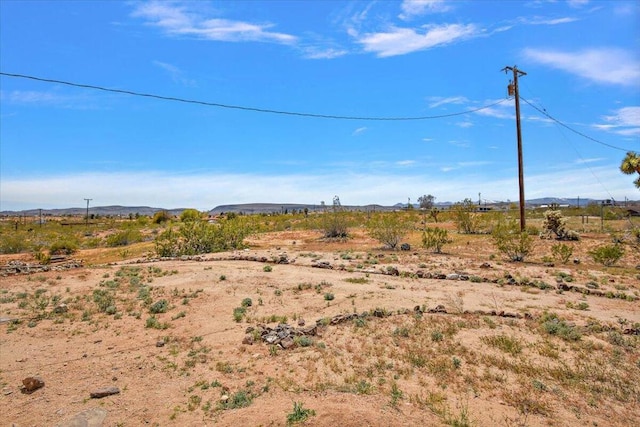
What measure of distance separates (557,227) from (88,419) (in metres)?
25.0

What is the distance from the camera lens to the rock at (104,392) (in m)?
6.72

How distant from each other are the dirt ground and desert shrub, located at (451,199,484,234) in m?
14.7

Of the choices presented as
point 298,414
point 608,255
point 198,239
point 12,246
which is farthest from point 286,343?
point 12,246

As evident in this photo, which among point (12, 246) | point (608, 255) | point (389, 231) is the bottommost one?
point (12, 246)

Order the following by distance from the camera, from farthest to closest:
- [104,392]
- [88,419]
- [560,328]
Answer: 1. [560,328]
2. [104,392]
3. [88,419]

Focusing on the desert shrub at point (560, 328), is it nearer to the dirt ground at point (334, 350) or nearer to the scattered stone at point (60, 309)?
the dirt ground at point (334, 350)

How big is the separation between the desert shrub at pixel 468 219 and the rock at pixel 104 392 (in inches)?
1061

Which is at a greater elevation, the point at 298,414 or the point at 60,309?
the point at 60,309

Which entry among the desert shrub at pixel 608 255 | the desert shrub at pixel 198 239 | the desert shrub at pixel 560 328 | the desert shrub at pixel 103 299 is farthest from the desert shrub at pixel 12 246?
the desert shrub at pixel 608 255

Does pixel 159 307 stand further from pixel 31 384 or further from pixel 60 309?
pixel 31 384

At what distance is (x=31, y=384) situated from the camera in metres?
7.05

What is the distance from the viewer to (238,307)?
11492 millimetres

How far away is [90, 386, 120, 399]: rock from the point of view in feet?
22.1

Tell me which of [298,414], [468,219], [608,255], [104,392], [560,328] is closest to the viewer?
[298,414]
